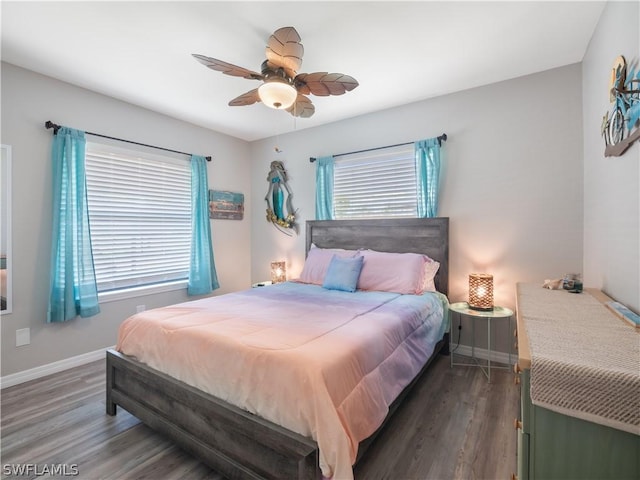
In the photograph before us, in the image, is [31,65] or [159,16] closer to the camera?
[159,16]

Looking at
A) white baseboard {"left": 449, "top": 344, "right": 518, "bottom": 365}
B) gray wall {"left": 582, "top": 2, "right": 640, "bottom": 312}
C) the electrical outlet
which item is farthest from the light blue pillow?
the electrical outlet

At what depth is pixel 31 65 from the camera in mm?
2566

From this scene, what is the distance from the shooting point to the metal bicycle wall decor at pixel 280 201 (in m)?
4.36

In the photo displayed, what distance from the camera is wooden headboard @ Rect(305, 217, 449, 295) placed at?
10.3 feet

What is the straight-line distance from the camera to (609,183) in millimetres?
1874

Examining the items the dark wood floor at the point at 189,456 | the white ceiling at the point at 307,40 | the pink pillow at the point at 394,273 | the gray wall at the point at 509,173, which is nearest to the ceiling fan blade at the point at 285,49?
the white ceiling at the point at 307,40

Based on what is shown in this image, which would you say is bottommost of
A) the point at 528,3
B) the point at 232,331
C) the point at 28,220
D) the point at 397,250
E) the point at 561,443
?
the point at 561,443

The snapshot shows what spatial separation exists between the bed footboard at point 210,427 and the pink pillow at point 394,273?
1.84 metres

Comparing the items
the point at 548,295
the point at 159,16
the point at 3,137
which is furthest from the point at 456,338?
the point at 3,137

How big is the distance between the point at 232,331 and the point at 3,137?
8.75 feet

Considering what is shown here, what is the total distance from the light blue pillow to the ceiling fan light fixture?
164cm

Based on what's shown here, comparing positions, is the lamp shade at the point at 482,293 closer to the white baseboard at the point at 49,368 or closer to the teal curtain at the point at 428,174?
the teal curtain at the point at 428,174

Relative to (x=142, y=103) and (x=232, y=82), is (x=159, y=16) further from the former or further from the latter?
(x=142, y=103)

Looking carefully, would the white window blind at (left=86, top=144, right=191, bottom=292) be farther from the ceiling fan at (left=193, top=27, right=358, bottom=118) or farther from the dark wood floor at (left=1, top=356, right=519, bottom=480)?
the ceiling fan at (left=193, top=27, right=358, bottom=118)
